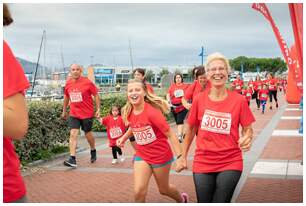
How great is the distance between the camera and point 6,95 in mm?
1991

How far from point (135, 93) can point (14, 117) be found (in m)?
2.84

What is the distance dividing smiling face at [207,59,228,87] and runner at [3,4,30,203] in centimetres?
217

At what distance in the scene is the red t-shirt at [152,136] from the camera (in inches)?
181

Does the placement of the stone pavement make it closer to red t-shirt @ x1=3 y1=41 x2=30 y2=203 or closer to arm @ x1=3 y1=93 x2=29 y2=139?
red t-shirt @ x1=3 y1=41 x2=30 y2=203

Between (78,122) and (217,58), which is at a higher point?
(217,58)

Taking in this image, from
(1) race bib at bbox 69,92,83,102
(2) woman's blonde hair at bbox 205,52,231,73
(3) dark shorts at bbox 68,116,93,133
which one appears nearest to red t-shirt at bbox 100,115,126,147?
(3) dark shorts at bbox 68,116,93,133

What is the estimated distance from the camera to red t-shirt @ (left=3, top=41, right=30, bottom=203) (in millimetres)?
2024

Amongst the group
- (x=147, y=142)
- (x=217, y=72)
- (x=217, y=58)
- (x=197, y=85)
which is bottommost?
(x=147, y=142)

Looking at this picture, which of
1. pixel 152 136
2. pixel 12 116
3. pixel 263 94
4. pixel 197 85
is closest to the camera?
pixel 12 116

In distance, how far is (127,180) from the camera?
690 cm

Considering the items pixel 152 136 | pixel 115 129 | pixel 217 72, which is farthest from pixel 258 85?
pixel 217 72

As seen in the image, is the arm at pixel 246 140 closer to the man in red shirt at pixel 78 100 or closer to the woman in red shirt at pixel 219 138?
the woman in red shirt at pixel 219 138

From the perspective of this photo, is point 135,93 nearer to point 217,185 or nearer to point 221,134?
point 221,134

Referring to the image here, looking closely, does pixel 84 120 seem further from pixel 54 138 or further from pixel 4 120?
pixel 4 120
